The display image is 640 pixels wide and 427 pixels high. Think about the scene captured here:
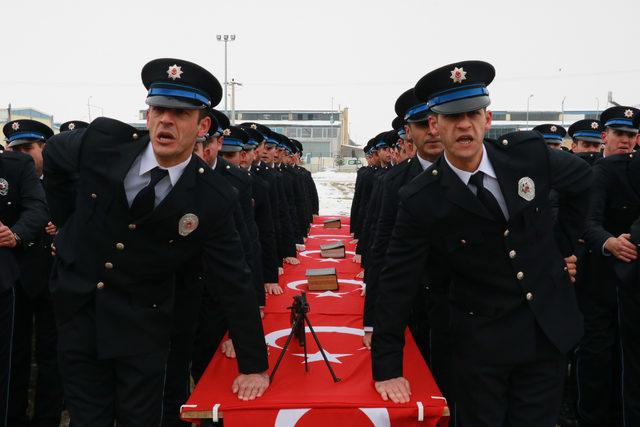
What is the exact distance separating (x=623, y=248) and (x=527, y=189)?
1.56 metres

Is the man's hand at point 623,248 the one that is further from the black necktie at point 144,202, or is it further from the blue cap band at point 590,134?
the black necktie at point 144,202

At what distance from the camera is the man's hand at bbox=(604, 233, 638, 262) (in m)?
3.17

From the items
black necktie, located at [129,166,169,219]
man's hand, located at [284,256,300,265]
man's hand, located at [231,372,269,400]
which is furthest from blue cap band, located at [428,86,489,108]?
man's hand, located at [284,256,300,265]

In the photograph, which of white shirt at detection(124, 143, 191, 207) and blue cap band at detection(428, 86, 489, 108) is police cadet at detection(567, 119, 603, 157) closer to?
blue cap band at detection(428, 86, 489, 108)

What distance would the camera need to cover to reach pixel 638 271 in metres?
3.12

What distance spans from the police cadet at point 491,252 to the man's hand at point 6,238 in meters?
2.58

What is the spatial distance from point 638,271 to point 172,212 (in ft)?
9.71

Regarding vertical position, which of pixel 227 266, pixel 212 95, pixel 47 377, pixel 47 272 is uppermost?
pixel 212 95

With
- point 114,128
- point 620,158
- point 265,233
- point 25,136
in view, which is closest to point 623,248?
point 620,158

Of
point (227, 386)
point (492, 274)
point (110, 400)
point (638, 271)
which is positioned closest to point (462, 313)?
point (492, 274)

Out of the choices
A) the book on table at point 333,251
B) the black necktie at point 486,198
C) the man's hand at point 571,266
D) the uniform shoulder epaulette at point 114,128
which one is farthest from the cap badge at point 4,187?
the book on table at point 333,251

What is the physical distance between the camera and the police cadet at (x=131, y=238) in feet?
7.38

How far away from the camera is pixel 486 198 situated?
7.07 ft

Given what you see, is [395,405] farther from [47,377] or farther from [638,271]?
[47,377]
